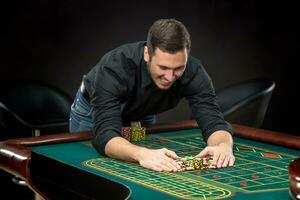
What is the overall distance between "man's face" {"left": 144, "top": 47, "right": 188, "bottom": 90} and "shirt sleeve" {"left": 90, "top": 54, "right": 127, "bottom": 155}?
0.71ft

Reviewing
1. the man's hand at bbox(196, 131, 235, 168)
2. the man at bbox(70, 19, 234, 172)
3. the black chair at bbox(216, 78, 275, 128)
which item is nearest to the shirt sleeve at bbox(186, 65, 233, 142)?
the man at bbox(70, 19, 234, 172)

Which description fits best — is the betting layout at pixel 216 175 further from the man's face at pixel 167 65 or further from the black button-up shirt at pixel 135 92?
the man's face at pixel 167 65

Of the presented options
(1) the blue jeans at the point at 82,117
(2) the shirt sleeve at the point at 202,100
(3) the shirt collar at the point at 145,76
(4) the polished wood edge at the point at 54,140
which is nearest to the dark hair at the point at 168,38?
(3) the shirt collar at the point at 145,76

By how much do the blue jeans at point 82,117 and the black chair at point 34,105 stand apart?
2.20 ft

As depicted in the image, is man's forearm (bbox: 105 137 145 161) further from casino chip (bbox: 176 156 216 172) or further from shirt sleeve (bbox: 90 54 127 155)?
casino chip (bbox: 176 156 216 172)

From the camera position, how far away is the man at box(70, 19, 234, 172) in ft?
9.78

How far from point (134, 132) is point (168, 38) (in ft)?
2.07

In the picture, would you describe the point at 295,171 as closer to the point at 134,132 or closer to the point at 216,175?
the point at 216,175

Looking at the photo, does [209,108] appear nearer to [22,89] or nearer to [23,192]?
[22,89]

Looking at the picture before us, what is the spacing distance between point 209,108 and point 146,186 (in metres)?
1.01

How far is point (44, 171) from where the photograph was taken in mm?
3010

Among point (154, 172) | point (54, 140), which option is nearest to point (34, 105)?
point (54, 140)

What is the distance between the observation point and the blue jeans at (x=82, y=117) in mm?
3916

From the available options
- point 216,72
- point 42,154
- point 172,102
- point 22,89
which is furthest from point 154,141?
point 216,72
